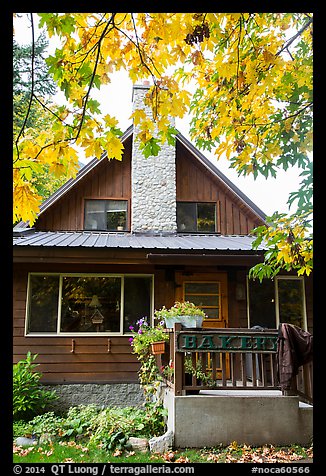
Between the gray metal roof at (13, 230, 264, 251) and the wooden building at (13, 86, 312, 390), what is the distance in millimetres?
21

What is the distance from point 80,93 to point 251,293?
657cm

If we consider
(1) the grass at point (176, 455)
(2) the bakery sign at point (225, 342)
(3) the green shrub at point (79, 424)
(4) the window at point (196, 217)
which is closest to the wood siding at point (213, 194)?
(4) the window at point (196, 217)

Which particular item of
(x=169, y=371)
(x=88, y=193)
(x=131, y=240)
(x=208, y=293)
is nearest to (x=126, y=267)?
(x=131, y=240)

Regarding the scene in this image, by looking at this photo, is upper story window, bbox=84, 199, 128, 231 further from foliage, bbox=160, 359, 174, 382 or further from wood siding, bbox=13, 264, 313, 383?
foliage, bbox=160, 359, 174, 382

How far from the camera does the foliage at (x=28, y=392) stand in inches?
266

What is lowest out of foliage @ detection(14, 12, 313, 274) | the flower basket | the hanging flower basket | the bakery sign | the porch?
the porch

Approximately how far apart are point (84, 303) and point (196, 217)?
11.0 ft

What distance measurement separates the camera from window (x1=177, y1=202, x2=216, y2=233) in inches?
394

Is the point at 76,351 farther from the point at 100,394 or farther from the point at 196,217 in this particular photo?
the point at 196,217

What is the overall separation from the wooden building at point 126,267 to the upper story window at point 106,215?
2cm

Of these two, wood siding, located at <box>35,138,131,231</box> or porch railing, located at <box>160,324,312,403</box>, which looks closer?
porch railing, located at <box>160,324,312,403</box>

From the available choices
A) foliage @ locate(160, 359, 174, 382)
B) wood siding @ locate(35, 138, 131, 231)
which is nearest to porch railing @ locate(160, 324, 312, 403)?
foliage @ locate(160, 359, 174, 382)

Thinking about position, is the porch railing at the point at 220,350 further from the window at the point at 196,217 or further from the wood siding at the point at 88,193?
the wood siding at the point at 88,193
